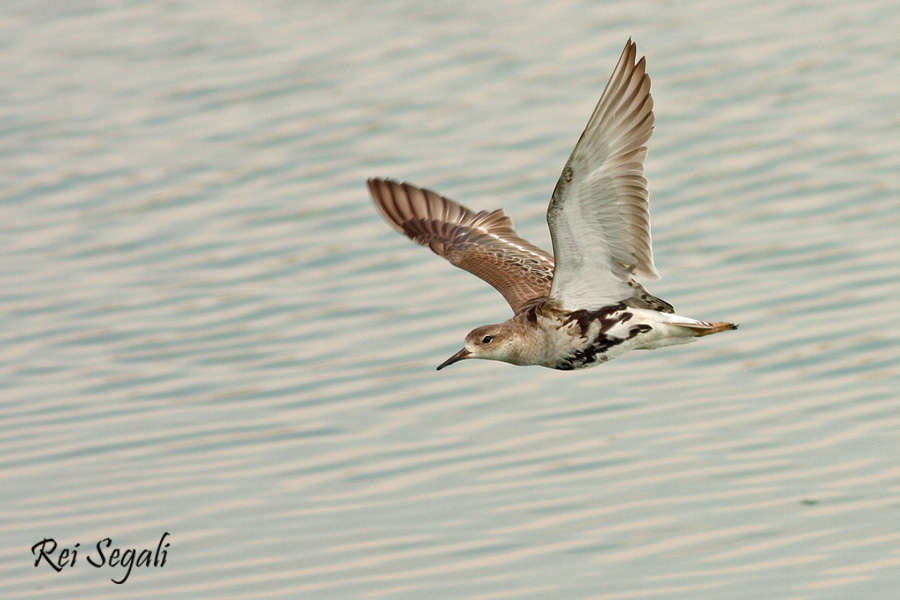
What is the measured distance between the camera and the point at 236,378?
47.0ft

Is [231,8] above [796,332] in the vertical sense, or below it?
above

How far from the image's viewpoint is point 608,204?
1073 cm

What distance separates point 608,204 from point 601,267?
1.77 ft

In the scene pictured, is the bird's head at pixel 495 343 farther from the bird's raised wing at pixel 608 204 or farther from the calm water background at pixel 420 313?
the calm water background at pixel 420 313

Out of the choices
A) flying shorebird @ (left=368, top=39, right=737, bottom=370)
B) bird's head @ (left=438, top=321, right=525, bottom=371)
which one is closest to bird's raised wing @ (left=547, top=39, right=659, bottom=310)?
flying shorebird @ (left=368, top=39, right=737, bottom=370)

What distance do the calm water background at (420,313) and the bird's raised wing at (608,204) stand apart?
152cm

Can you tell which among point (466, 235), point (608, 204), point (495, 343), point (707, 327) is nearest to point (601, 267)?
point (608, 204)

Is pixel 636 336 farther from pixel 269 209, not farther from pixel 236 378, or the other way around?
pixel 269 209

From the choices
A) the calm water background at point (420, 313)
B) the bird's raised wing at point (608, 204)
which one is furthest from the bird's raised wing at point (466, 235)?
the bird's raised wing at point (608, 204)

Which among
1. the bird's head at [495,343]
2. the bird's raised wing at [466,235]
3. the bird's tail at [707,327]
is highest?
the bird's raised wing at [466,235]

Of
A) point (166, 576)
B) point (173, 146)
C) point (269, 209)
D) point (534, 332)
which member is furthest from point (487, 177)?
point (166, 576)

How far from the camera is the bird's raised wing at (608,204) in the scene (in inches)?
403

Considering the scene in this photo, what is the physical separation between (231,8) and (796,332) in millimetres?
12776

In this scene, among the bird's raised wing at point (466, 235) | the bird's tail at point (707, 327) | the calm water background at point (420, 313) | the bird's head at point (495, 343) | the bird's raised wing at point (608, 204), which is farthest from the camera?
the bird's raised wing at point (466, 235)
